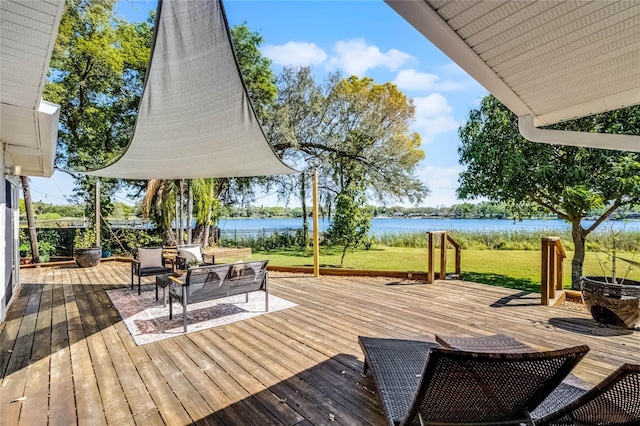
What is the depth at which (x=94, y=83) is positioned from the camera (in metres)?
11.1

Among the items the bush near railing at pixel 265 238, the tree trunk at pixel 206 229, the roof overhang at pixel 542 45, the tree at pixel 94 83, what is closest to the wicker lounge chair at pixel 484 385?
the roof overhang at pixel 542 45

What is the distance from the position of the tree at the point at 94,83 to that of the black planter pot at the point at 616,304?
1226 cm

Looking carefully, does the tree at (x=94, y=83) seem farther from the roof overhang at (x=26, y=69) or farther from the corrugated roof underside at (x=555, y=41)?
the corrugated roof underside at (x=555, y=41)

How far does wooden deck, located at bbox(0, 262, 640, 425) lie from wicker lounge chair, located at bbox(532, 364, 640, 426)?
109 centimetres

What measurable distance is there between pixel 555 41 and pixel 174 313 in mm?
5065

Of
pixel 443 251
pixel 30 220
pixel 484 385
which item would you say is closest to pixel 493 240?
pixel 443 251

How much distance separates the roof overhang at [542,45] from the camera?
1691mm

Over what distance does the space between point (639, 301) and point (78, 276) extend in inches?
393

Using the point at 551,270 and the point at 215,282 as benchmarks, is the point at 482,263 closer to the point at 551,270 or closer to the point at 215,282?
the point at 551,270

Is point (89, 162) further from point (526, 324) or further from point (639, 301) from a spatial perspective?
point (639, 301)

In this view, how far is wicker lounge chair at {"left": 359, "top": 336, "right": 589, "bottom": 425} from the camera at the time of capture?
4.49ft

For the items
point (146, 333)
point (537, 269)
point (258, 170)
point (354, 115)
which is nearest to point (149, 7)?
point (354, 115)

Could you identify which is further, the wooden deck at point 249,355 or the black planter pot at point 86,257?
the black planter pot at point 86,257

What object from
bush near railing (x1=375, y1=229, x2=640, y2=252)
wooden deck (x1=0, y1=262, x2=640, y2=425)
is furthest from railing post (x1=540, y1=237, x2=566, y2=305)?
bush near railing (x1=375, y1=229, x2=640, y2=252)
